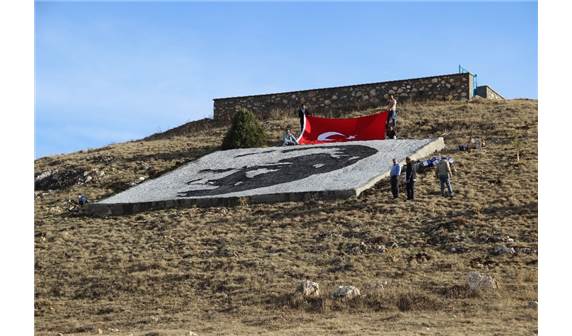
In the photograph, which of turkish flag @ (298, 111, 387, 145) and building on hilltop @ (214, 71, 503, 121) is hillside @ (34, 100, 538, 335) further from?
building on hilltop @ (214, 71, 503, 121)

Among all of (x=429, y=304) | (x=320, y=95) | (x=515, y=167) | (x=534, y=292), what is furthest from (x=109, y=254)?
(x=320, y=95)

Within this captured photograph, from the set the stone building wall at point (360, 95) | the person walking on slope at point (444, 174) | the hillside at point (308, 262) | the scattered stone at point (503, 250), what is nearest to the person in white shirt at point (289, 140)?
the hillside at point (308, 262)

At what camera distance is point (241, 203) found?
771 inches

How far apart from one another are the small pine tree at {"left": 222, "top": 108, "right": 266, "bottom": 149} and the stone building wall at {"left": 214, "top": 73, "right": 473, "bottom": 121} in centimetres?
616

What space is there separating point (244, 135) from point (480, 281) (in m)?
13.9

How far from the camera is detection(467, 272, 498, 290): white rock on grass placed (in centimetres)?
1269

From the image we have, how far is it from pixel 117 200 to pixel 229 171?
3.18m

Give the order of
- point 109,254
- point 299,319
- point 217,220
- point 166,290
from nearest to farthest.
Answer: point 299,319 < point 166,290 < point 109,254 < point 217,220

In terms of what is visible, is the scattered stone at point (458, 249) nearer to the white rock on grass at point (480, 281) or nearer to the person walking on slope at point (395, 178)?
the white rock on grass at point (480, 281)

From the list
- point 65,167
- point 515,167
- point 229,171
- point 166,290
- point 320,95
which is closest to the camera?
point 166,290

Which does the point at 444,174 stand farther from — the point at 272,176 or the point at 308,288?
the point at 308,288

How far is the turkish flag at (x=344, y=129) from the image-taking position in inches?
1003

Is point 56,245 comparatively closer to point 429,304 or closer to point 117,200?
point 117,200

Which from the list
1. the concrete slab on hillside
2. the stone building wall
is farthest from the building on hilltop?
the concrete slab on hillside
